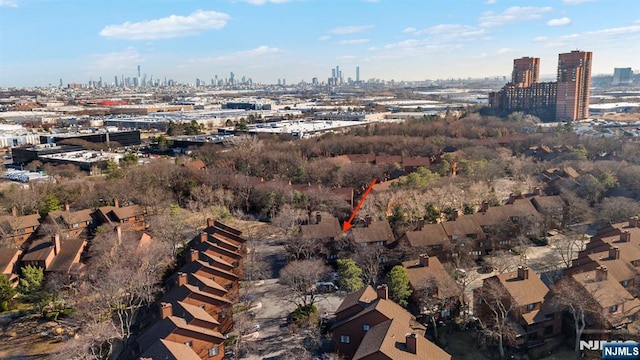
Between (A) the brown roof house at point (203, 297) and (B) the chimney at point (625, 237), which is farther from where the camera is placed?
(B) the chimney at point (625, 237)

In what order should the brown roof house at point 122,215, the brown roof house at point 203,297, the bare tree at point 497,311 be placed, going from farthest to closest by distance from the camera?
the brown roof house at point 122,215
the brown roof house at point 203,297
the bare tree at point 497,311

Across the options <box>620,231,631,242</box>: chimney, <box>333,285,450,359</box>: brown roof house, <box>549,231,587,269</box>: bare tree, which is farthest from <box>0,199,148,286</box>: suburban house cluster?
<box>620,231,631,242</box>: chimney

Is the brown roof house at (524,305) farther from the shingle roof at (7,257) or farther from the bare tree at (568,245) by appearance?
the shingle roof at (7,257)

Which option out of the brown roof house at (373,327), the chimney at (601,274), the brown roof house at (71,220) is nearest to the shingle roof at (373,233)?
the brown roof house at (373,327)

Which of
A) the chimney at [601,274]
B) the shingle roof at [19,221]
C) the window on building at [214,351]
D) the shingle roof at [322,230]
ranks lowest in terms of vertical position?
the window on building at [214,351]

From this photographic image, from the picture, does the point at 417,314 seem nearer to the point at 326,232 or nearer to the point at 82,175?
the point at 326,232

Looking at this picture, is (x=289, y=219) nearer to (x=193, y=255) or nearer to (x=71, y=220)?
(x=193, y=255)

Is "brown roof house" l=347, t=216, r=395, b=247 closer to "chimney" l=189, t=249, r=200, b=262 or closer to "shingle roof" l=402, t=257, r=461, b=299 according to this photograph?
"shingle roof" l=402, t=257, r=461, b=299
